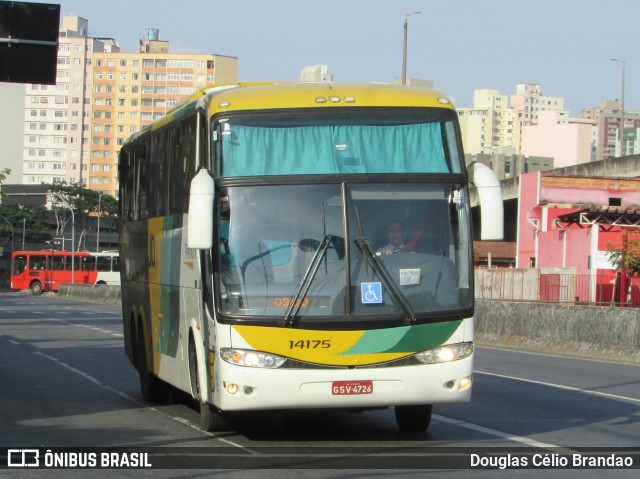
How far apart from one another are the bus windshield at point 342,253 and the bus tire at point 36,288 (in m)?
83.3

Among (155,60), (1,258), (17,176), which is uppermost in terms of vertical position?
(155,60)

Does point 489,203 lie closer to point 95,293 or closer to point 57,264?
point 95,293

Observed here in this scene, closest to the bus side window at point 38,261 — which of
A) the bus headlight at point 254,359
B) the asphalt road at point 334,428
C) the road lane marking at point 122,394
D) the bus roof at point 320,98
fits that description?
the road lane marking at point 122,394

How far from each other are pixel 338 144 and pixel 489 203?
1.44 m

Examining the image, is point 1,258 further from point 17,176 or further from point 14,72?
point 14,72

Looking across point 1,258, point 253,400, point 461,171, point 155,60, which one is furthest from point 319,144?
point 155,60

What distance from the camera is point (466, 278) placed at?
10.4 metres

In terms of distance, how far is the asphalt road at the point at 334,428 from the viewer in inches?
367

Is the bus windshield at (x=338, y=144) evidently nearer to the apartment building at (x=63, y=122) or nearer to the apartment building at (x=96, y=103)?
the apartment building at (x=96, y=103)

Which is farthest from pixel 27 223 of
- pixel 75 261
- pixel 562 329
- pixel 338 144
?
pixel 338 144

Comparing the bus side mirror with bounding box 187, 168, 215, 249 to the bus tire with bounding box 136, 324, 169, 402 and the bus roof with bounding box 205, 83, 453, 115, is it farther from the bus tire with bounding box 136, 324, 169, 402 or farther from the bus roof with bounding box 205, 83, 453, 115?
the bus tire with bounding box 136, 324, 169, 402

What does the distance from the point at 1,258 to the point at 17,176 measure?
175ft

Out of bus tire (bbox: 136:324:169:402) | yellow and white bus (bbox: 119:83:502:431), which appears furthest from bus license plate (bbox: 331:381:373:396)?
bus tire (bbox: 136:324:169:402)

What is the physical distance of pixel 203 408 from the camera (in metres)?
11.2
